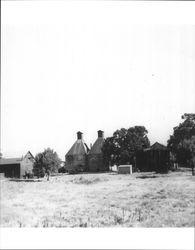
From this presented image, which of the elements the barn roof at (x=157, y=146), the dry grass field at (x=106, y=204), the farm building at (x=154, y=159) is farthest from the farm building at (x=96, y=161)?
the dry grass field at (x=106, y=204)

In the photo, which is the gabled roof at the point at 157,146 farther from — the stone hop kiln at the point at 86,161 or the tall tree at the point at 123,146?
the stone hop kiln at the point at 86,161

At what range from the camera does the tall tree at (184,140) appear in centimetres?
959

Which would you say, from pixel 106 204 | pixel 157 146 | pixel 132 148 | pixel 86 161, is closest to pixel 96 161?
pixel 86 161

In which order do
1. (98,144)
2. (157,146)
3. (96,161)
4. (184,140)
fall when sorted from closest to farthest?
(184,140) < (157,146) < (98,144) < (96,161)

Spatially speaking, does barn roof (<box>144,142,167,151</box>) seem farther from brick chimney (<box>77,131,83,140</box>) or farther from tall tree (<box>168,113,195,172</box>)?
brick chimney (<box>77,131,83,140</box>)

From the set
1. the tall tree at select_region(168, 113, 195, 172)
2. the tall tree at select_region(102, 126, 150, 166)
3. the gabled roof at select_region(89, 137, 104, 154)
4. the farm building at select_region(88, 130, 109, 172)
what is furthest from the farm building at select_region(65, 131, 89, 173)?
the tall tree at select_region(168, 113, 195, 172)

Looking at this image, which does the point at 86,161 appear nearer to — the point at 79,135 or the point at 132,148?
the point at 132,148

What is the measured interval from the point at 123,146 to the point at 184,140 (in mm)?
4571

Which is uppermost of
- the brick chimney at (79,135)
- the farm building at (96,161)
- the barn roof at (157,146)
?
the brick chimney at (79,135)

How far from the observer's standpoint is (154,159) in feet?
41.9

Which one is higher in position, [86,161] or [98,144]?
[98,144]

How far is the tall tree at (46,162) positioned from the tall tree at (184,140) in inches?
191

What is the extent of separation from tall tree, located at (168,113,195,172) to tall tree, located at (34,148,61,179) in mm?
4856

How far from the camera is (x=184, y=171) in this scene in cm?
1022
